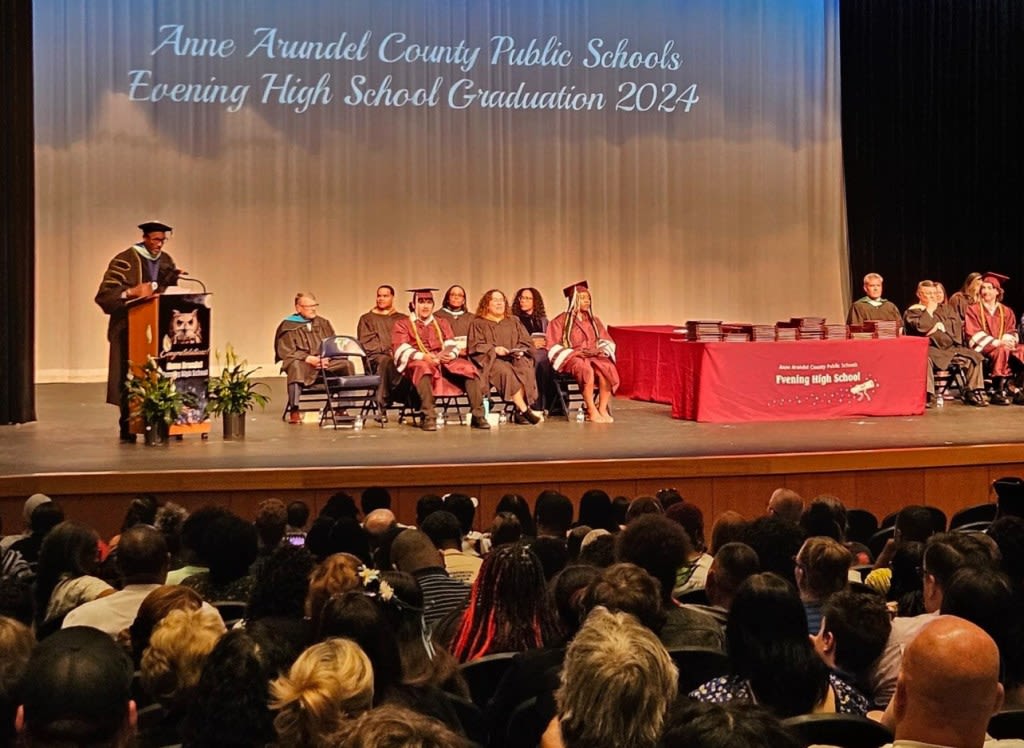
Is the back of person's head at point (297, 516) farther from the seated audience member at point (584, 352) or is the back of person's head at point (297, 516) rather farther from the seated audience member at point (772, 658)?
the seated audience member at point (584, 352)

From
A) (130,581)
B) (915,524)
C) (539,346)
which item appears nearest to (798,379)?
(539,346)

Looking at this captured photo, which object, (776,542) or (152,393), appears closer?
(776,542)

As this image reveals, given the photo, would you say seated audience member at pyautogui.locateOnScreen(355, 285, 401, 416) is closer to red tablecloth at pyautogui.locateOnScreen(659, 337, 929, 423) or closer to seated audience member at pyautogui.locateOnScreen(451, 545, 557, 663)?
red tablecloth at pyautogui.locateOnScreen(659, 337, 929, 423)

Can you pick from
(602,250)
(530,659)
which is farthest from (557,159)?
(530,659)

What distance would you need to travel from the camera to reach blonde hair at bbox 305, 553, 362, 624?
334 centimetres

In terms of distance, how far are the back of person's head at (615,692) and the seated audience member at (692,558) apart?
2.21 meters

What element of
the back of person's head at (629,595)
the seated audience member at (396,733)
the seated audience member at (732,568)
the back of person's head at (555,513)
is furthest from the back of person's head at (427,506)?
the seated audience member at (396,733)

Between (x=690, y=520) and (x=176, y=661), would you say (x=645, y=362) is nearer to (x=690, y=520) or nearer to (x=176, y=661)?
(x=690, y=520)

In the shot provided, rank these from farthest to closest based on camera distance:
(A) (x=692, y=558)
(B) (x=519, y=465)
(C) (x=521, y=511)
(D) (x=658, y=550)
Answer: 1. (B) (x=519, y=465)
2. (C) (x=521, y=511)
3. (A) (x=692, y=558)
4. (D) (x=658, y=550)

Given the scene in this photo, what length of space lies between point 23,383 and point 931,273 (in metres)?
9.72

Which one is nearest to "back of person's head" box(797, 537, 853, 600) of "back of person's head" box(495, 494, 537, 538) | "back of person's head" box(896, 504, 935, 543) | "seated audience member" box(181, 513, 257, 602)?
"back of person's head" box(896, 504, 935, 543)

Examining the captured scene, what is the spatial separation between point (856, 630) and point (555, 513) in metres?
2.63

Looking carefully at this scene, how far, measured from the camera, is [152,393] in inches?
354

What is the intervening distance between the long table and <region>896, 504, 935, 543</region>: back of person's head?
17.6 ft
